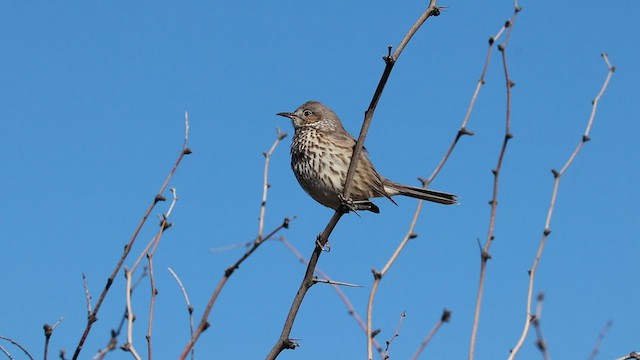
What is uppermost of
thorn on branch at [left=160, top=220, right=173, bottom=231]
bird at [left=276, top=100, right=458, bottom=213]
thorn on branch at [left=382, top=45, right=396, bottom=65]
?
bird at [left=276, top=100, right=458, bottom=213]

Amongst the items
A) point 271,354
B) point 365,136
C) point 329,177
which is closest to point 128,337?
point 271,354

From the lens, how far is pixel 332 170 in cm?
609

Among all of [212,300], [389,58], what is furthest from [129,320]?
[389,58]

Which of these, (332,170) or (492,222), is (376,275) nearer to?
(492,222)

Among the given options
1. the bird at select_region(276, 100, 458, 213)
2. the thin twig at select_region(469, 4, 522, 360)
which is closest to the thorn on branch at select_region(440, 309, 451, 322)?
the thin twig at select_region(469, 4, 522, 360)

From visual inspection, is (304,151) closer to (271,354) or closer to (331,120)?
(331,120)

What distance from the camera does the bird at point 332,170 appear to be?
6113 millimetres

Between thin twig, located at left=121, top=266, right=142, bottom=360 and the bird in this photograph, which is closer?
thin twig, located at left=121, top=266, right=142, bottom=360

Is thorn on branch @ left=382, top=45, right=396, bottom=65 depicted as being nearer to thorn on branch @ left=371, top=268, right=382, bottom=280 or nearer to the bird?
thorn on branch @ left=371, top=268, right=382, bottom=280

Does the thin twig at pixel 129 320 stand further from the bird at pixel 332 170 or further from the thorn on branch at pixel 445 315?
the bird at pixel 332 170

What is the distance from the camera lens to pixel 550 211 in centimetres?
344

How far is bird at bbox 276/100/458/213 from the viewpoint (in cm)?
611

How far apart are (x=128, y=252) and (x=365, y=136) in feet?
3.23

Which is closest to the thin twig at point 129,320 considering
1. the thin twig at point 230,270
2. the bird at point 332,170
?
the thin twig at point 230,270
